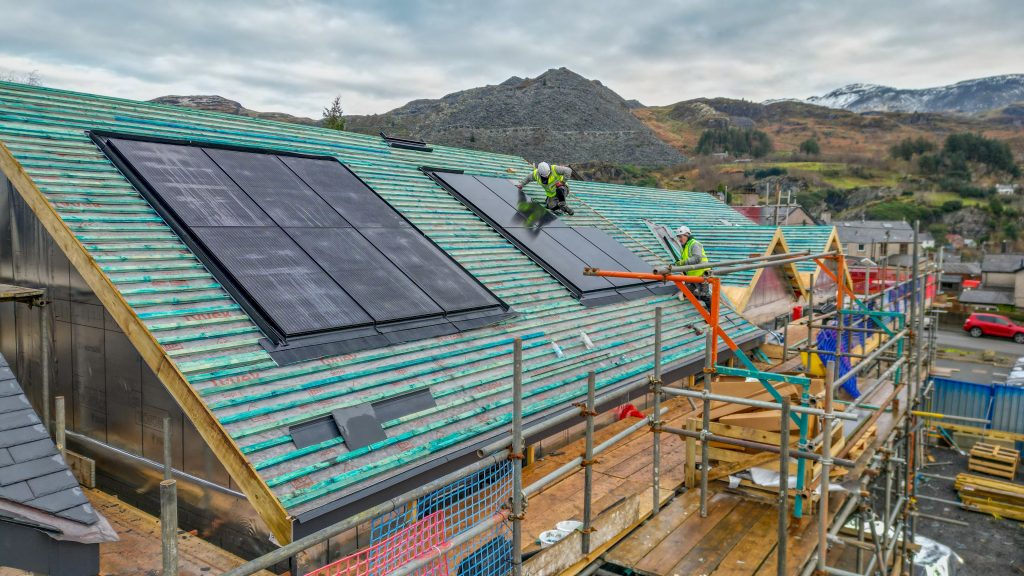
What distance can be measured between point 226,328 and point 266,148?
5204 millimetres

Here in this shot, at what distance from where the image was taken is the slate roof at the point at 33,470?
178 inches

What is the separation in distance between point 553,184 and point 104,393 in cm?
981

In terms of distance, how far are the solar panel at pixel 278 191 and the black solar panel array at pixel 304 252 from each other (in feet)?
0.06

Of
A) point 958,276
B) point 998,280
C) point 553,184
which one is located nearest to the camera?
point 553,184

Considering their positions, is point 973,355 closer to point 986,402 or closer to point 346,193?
point 986,402

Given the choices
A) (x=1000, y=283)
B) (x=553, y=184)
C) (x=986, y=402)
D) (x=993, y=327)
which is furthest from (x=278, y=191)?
(x=1000, y=283)

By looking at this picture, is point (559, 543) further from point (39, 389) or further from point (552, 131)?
point (552, 131)

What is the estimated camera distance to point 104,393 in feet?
22.9

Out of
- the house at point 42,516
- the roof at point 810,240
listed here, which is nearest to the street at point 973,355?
the roof at point 810,240

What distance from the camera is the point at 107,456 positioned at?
715 cm

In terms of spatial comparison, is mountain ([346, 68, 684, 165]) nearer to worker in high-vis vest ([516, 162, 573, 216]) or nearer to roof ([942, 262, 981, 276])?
roof ([942, 262, 981, 276])

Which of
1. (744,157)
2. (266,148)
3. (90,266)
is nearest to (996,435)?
(266,148)

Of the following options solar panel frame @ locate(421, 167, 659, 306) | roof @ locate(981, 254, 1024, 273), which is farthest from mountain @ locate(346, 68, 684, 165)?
solar panel frame @ locate(421, 167, 659, 306)

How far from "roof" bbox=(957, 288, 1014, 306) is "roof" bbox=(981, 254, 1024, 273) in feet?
8.70
